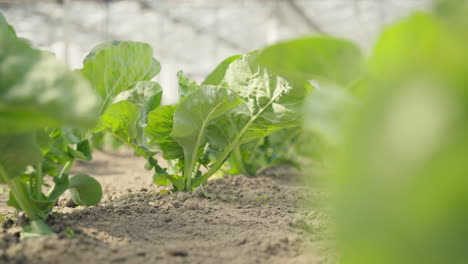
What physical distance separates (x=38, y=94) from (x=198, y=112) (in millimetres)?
679

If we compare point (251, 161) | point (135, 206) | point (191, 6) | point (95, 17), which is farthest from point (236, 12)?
point (135, 206)

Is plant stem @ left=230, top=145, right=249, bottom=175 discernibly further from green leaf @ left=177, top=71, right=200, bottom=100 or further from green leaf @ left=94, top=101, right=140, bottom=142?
green leaf @ left=94, top=101, right=140, bottom=142

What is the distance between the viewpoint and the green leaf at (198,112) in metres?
1.24

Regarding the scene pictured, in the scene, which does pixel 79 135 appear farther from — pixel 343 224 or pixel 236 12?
pixel 236 12

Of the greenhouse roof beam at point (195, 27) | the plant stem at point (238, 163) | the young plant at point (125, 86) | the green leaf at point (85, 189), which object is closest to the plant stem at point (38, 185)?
the green leaf at point (85, 189)

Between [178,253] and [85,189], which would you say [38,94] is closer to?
[178,253]

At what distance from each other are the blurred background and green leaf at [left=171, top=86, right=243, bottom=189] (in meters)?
8.08

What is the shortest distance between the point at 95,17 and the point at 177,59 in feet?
11.5

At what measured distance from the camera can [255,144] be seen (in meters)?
2.18

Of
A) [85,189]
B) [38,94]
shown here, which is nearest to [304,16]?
[85,189]

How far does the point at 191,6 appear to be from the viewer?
38.8ft

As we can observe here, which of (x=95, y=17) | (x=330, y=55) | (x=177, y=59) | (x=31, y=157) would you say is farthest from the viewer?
(x=177, y=59)

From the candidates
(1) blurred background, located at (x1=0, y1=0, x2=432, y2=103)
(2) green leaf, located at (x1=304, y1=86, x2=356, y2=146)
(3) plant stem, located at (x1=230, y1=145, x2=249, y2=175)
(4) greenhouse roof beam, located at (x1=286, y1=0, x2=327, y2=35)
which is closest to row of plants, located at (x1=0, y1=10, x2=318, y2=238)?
(2) green leaf, located at (x1=304, y1=86, x2=356, y2=146)

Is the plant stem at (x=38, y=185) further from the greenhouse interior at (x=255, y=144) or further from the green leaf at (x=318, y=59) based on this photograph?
the green leaf at (x=318, y=59)
